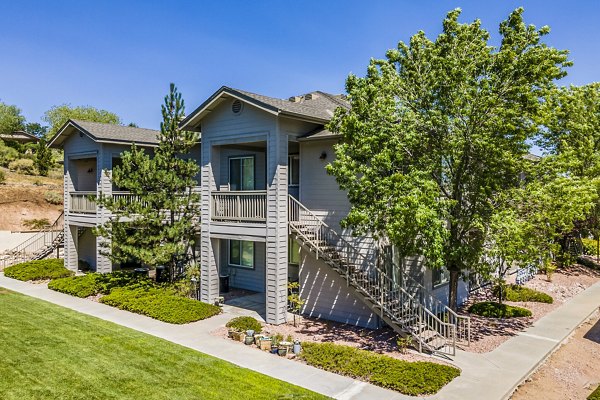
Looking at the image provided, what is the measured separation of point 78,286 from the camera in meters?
17.8

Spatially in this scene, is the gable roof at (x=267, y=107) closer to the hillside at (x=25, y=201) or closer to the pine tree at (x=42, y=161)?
the hillside at (x=25, y=201)

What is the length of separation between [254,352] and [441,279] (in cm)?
794

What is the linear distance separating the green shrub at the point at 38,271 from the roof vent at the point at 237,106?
Result: 44.3ft

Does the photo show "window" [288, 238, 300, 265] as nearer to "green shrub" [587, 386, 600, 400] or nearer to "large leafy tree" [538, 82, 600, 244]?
"green shrub" [587, 386, 600, 400]

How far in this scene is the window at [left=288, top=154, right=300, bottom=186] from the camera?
16.8 metres

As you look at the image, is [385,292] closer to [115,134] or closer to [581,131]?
[115,134]

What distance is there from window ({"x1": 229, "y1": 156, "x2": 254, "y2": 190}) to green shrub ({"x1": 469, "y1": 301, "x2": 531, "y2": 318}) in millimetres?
10483

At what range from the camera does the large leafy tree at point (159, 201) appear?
1633 cm

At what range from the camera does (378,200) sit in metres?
11.3

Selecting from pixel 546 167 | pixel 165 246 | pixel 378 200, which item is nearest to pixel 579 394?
pixel 546 167

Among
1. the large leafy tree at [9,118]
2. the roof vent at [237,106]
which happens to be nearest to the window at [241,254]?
the roof vent at [237,106]

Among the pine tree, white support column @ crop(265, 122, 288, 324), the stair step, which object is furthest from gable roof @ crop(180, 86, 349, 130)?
the pine tree

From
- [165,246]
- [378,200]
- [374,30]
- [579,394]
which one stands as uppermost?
[374,30]

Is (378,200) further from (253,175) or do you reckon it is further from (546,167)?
(253,175)
